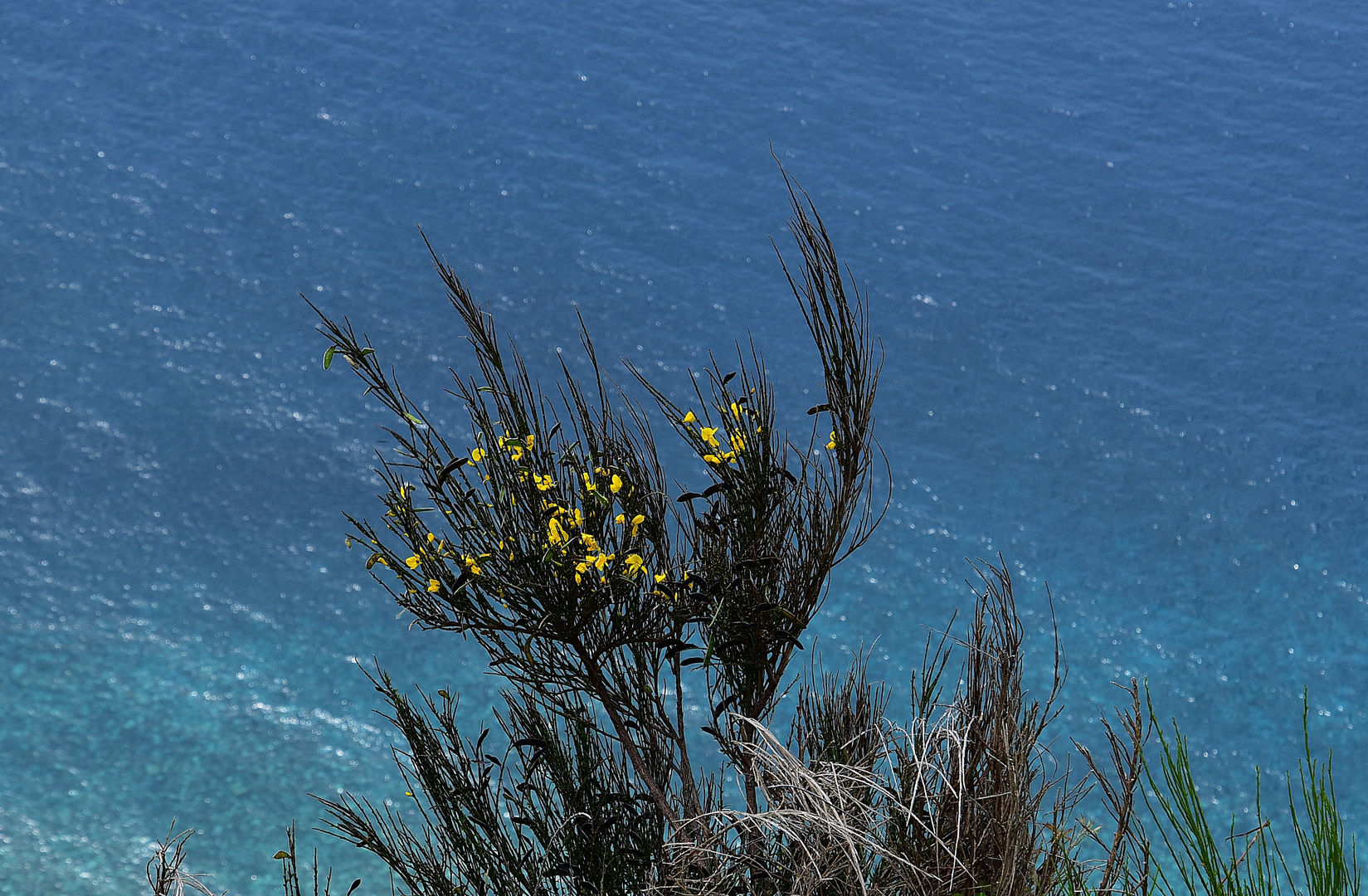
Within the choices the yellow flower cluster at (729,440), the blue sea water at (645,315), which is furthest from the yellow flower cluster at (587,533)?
the blue sea water at (645,315)

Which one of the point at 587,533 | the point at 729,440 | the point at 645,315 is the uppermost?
the point at 645,315

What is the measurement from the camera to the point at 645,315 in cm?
938

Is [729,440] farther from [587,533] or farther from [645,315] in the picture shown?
[645,315]

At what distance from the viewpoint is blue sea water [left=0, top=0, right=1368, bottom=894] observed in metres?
6.88

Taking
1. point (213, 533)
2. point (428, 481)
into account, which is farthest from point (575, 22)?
point (428, 481)

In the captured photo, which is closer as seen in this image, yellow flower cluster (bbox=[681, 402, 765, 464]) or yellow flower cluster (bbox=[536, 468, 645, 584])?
yellow flower cluster (bbox=[536, 468, 645, 584])

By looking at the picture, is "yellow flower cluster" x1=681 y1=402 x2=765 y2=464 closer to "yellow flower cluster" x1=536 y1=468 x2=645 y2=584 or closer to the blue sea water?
"yellow flower cluster" x1=536 y1=468 x2=645 y2=584

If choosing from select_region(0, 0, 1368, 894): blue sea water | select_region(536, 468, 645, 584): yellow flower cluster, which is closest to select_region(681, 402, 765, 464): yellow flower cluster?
select_region(536, 468, 645, 584): yellow flower cluster

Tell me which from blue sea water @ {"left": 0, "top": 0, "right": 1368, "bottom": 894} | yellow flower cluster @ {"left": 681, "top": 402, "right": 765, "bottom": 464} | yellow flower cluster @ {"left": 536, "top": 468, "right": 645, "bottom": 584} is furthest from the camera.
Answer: blue sea water @ {"left": 0, "top": 0, "right": 1368, "bottom": 894}

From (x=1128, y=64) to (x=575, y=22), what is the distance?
5360 millimetres

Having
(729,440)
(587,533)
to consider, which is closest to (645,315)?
(729,440)

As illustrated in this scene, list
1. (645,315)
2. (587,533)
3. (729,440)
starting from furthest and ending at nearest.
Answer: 1. (645,315)
2. (729,440)
3. (587,533)

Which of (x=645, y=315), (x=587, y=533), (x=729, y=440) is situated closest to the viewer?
(x=587, y=533)

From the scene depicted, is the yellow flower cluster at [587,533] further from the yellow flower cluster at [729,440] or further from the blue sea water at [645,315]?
the blue sea water at [645,315]
